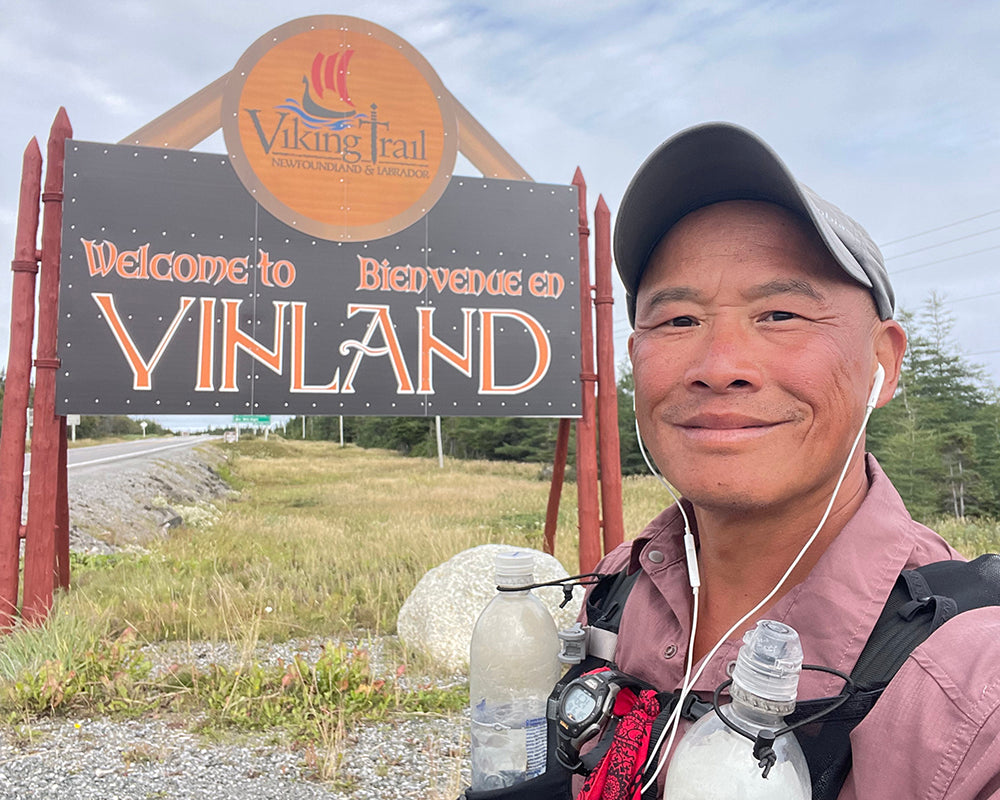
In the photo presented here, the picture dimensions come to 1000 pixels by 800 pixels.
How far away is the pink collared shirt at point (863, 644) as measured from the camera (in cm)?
81

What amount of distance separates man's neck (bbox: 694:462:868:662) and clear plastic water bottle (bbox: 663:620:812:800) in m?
0.29

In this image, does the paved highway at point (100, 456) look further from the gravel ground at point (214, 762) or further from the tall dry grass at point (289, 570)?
the gravel ground at point (214, 762)

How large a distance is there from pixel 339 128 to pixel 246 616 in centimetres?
389

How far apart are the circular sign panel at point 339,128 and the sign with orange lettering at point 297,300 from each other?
0.07 meters

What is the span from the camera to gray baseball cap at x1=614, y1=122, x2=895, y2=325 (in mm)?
1139

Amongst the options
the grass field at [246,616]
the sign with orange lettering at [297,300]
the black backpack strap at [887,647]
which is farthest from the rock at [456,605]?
the black backpack strap at [887,647]

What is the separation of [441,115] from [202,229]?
211 centimetres

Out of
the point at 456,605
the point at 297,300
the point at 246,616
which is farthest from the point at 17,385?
the point at 456,605

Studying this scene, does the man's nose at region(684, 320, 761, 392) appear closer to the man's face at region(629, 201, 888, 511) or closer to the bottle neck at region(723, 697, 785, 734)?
the man's face at region(629, 201, 888, 511)

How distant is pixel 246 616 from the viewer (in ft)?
18.7

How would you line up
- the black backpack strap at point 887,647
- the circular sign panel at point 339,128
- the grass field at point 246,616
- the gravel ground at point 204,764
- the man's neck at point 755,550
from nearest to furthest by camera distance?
1. the black backpack strap at point 887,647
2. the man's neck at point 755,550
3. the gravel ground at point 204,764
4. the grass field at point 246,616
5. the circular sign panel at point 339,128

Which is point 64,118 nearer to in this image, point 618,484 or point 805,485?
point 618,484

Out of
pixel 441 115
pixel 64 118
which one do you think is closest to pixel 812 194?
pixel 441 115

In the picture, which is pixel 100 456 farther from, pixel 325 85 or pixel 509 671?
pixel 509 671
